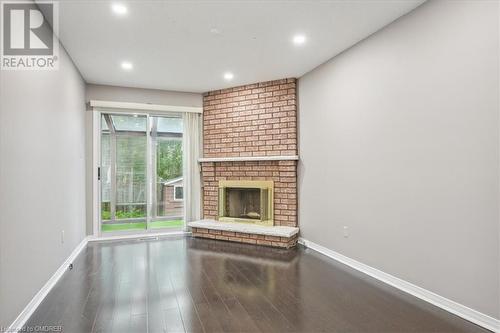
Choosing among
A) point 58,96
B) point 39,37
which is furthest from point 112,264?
point 39,37

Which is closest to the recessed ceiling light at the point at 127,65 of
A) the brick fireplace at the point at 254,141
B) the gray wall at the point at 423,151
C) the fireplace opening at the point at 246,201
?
the brick fireplace at the point at 254,141

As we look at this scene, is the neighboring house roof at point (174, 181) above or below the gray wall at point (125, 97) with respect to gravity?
below

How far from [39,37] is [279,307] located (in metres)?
3.16

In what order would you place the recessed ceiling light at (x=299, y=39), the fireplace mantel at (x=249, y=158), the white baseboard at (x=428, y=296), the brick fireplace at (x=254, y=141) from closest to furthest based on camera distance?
1. the white baseboard at (x=428, y=296)
2. the recessed ceiling light at (x=299, y=39)
3. the fireplace mantel at (x=249, y=158)
4. the brick fireplace at (x=254, y=141)

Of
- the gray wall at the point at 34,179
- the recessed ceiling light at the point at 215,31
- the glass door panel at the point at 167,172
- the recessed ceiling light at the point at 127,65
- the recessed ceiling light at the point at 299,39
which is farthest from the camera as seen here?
the glass door panel at the point at 167,172

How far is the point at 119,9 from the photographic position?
2.55 m

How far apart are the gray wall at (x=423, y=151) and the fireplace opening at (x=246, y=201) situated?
1.15m

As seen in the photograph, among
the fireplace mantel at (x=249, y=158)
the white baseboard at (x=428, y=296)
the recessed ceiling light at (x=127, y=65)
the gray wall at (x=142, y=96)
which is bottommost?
the white baseboard at (x=428, y=296)

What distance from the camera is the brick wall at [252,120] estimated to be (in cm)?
457

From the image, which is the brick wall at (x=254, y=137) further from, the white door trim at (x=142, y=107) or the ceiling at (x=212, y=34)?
the ceiling at (x=212, y=34)

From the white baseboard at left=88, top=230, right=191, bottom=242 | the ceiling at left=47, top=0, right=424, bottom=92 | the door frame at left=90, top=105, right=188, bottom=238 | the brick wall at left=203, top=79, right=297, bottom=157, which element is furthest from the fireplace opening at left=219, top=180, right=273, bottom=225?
the ceiling at left=47, top=0, right=424, bottom=92

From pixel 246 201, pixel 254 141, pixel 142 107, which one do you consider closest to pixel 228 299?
pixel 246 201

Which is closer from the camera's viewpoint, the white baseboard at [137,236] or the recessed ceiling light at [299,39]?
the recessed ceiling light at [299,39]

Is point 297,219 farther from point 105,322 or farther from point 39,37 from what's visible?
point 39,37
